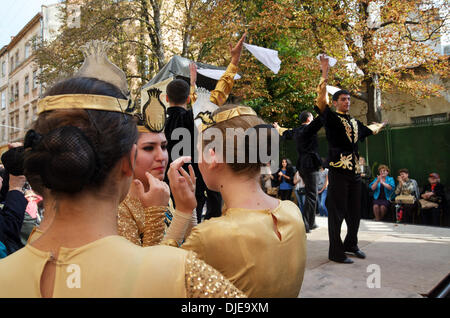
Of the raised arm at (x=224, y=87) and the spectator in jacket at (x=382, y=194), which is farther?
the spectator in jacket at (x=382, y=194)

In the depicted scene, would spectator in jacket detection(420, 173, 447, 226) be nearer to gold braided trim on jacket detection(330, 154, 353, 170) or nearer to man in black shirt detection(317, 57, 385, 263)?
man in black shirt detection(317, 57, 385, 263)

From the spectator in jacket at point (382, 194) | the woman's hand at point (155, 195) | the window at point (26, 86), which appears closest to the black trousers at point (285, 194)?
the spectator in jacket at point (382, 194)

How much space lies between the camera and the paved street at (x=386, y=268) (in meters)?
2.87

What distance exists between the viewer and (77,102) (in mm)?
912

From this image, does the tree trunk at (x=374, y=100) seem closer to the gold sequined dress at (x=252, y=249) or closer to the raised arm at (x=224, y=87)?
the raised arm at (x=224, y=87)

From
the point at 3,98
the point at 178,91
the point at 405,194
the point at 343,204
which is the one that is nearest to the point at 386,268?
the point at 343,204

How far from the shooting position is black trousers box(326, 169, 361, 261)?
3.90 meters

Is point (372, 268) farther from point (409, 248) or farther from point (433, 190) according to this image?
point (433, 190)

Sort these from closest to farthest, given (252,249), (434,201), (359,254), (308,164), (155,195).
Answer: (252,249) < (155,195) < (359,254) < (308,164) < (434,201)

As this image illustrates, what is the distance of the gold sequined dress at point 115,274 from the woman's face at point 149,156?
1368 mm

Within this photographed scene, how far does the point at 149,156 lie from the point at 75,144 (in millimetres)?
1372

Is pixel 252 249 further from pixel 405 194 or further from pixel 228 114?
pixel 405 194

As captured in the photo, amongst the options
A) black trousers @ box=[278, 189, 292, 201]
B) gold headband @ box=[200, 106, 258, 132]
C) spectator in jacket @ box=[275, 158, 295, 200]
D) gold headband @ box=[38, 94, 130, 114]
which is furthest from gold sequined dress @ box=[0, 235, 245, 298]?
black trousers @ box=[278, 189, 292, 201]
